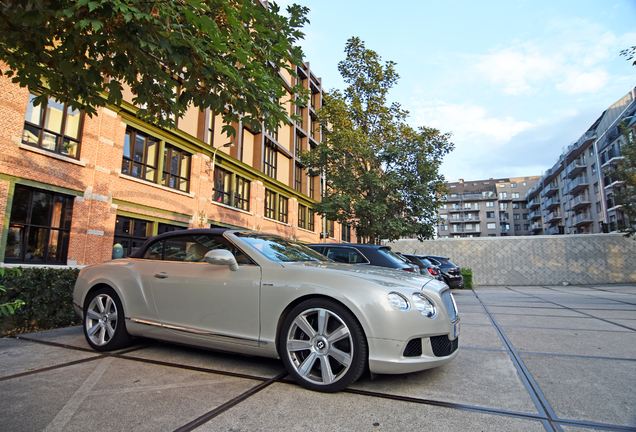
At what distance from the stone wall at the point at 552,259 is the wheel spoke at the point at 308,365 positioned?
2355cm

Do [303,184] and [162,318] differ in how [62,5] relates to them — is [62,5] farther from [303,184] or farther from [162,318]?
[303,184]

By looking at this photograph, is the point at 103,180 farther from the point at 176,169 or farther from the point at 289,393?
the point at 289,393

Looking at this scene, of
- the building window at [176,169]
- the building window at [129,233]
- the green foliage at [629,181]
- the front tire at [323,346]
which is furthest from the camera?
the green foliage at [629,181]

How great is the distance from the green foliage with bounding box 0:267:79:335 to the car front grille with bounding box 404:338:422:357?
17.6ft

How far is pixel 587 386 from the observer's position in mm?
2857

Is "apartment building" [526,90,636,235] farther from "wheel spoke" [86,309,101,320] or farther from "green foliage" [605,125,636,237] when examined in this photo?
"wheel spoke" [86,309,101,320]

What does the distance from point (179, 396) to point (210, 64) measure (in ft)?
10.7

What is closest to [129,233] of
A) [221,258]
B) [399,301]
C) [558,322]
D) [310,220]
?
[221,258]

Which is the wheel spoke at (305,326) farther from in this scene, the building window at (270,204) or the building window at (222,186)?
the building window at (270,204)

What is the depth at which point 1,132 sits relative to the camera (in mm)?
10773

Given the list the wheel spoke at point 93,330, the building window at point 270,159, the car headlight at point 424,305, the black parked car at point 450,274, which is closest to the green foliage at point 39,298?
the wheel spoke at point 93,330

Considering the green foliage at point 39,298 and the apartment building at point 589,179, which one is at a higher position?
the apartment building at point 589,179

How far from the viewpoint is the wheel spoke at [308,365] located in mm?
2795

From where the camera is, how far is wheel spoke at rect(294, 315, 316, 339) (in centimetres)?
284
